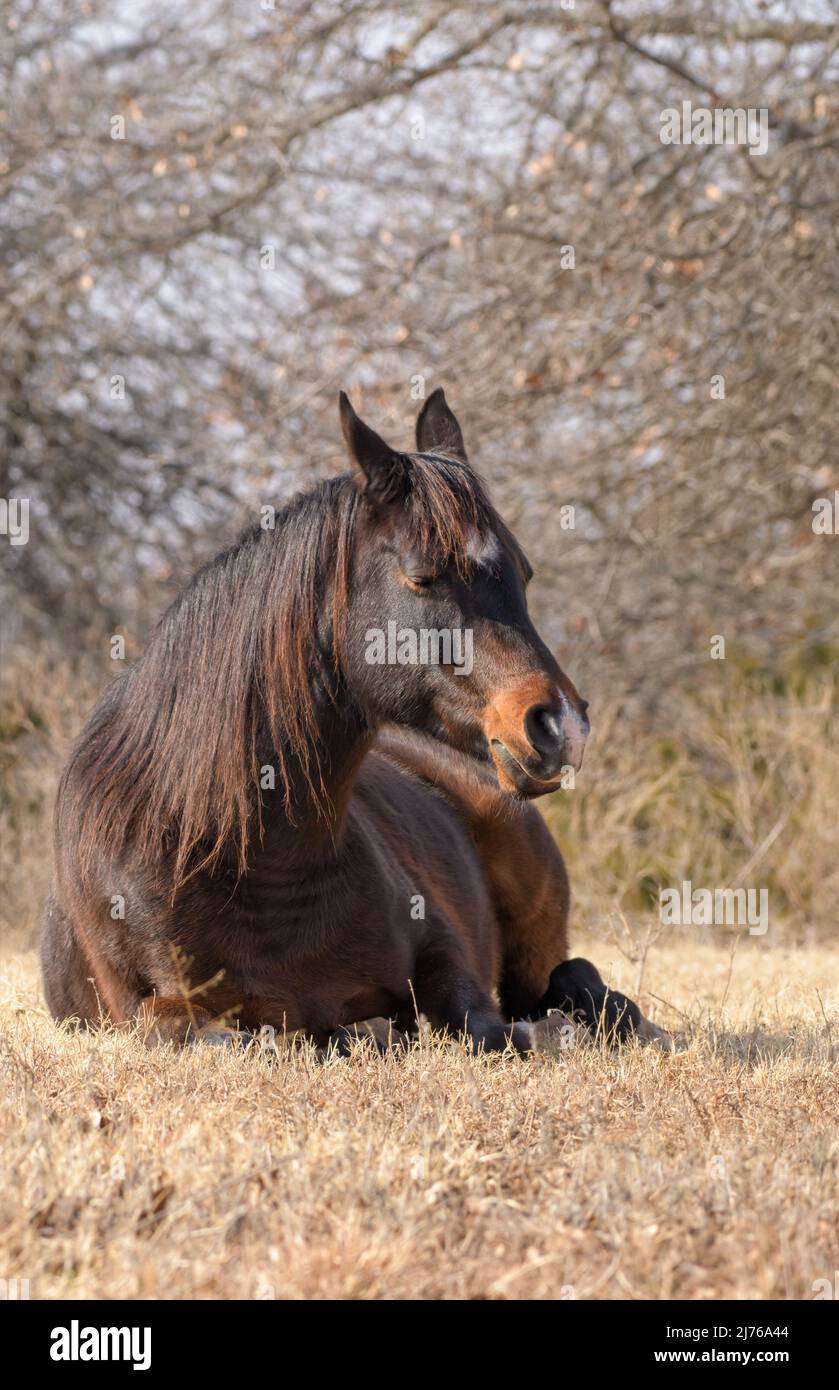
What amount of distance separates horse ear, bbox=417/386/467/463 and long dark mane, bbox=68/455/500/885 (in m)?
0.43

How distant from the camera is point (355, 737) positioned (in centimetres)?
430

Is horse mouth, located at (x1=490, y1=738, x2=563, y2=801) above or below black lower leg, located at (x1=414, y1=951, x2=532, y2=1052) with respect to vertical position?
above

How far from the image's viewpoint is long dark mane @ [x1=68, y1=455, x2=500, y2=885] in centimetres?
417

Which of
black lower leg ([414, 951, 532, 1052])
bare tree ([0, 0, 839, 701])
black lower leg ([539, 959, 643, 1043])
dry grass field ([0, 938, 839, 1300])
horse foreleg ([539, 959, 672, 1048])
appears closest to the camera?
dry grass field ([0, 938, 839, 1300])

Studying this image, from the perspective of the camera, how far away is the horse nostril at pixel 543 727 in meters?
3.74

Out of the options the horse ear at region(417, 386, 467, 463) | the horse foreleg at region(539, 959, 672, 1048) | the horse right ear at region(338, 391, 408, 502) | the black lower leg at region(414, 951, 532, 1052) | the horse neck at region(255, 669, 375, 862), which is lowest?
the horse foreleg at region(539, 959, 672, 1048)

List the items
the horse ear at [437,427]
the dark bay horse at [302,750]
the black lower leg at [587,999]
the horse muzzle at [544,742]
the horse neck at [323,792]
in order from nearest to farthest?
the horse muzzle at [544,742]
the dark bay horse at [302,750]
the horse neck at [323,792]
the horse ear at [437,427]
the black lower leg at [587,999]

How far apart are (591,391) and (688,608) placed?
297 centimetres

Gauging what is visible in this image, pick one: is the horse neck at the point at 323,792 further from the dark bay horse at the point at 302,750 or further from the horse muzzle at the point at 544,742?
the horse muzzle at the point at 544,742

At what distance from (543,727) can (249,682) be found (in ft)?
3.04

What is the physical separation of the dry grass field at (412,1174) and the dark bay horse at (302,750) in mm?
329

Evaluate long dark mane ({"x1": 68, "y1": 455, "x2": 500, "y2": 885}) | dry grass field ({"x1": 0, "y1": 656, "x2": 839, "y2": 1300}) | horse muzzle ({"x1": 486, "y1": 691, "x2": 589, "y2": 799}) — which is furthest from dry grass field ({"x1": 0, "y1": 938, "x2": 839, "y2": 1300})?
horse muzzle ({"x1": 486, "y1": 691, "x2": 589, "y2": 799})

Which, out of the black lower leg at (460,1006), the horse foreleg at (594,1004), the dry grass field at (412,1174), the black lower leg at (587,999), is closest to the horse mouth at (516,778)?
the dry grass field at (412,1174)

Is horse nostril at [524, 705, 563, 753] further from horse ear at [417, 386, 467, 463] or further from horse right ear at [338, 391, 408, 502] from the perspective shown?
horse ear at [417, 386, 467, 463]
